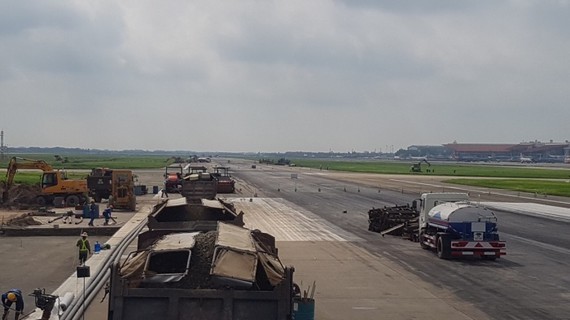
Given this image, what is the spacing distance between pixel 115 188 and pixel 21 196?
1001cm

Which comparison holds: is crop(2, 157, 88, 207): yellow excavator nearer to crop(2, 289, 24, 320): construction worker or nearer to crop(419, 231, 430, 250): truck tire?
crop(419, 231, 430, 250): truck tire

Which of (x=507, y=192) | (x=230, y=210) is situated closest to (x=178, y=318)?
(x=230, y=210)

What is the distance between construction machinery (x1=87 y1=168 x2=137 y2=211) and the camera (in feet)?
170

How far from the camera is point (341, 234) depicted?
3791cm

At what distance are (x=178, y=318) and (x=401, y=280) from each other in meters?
14.4

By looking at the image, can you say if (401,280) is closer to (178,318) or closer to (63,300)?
(63,300)

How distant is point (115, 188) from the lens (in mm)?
52656

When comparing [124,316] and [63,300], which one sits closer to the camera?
[124,316]

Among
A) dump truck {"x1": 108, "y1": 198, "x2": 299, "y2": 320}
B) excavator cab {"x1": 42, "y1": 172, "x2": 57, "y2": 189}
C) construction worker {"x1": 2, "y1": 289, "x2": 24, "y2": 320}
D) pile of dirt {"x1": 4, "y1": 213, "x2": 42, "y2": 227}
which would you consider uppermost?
dump truck {"x1": 108, "y1": 198, "x2": 299, "y2": 320}

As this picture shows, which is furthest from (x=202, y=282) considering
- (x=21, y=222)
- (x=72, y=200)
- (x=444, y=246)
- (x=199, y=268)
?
(x=72, y=200)

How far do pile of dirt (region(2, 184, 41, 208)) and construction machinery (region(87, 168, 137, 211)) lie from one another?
A: 4672mm

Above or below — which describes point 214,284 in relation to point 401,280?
above

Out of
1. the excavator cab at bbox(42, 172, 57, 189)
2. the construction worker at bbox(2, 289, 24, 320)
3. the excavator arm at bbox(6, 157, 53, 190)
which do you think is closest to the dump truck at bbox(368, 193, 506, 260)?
the construction worker at bbox(2, 289, 24, 320)

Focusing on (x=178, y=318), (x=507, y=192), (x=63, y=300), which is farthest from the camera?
(x=507, y=192)
